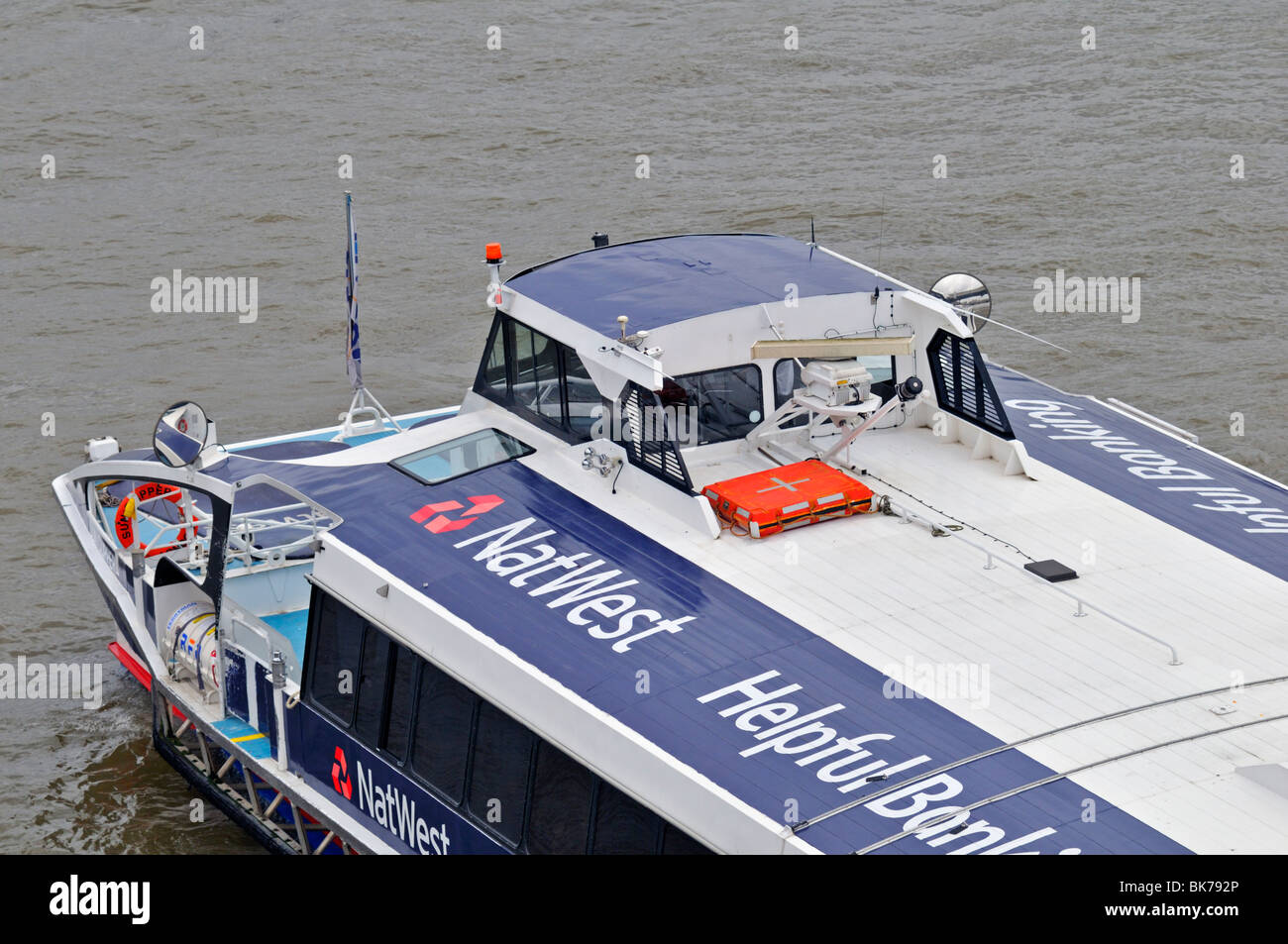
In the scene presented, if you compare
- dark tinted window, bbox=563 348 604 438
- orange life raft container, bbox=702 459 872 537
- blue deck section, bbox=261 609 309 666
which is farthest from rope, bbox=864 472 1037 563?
blue deck section, bbox=261 609 309 666

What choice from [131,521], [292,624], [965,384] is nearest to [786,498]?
[965,384]

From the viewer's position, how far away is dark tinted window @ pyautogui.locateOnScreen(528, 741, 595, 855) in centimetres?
1097

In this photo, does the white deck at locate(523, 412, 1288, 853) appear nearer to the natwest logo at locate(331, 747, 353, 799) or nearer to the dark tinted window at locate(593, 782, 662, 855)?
the dark tinted window at locate(593, 782, 662, 855)

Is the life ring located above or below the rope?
below

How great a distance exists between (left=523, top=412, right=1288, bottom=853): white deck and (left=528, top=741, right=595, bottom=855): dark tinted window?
1782 mm

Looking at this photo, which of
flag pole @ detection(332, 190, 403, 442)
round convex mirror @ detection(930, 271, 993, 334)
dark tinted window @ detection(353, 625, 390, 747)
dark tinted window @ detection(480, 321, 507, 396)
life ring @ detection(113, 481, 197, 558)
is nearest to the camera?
dark tinted window @ detection(353, 625, 390, 747)

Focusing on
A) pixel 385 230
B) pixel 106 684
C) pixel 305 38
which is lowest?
pixel 106 684

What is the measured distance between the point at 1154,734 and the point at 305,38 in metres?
24.0

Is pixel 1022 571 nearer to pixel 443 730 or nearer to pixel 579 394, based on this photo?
pixel 579 394

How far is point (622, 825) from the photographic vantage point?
10695 mm

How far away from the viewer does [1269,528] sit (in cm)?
1343

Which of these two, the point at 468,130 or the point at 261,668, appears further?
the point at 468,130

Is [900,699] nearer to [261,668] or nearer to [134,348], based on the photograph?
[261,668]
